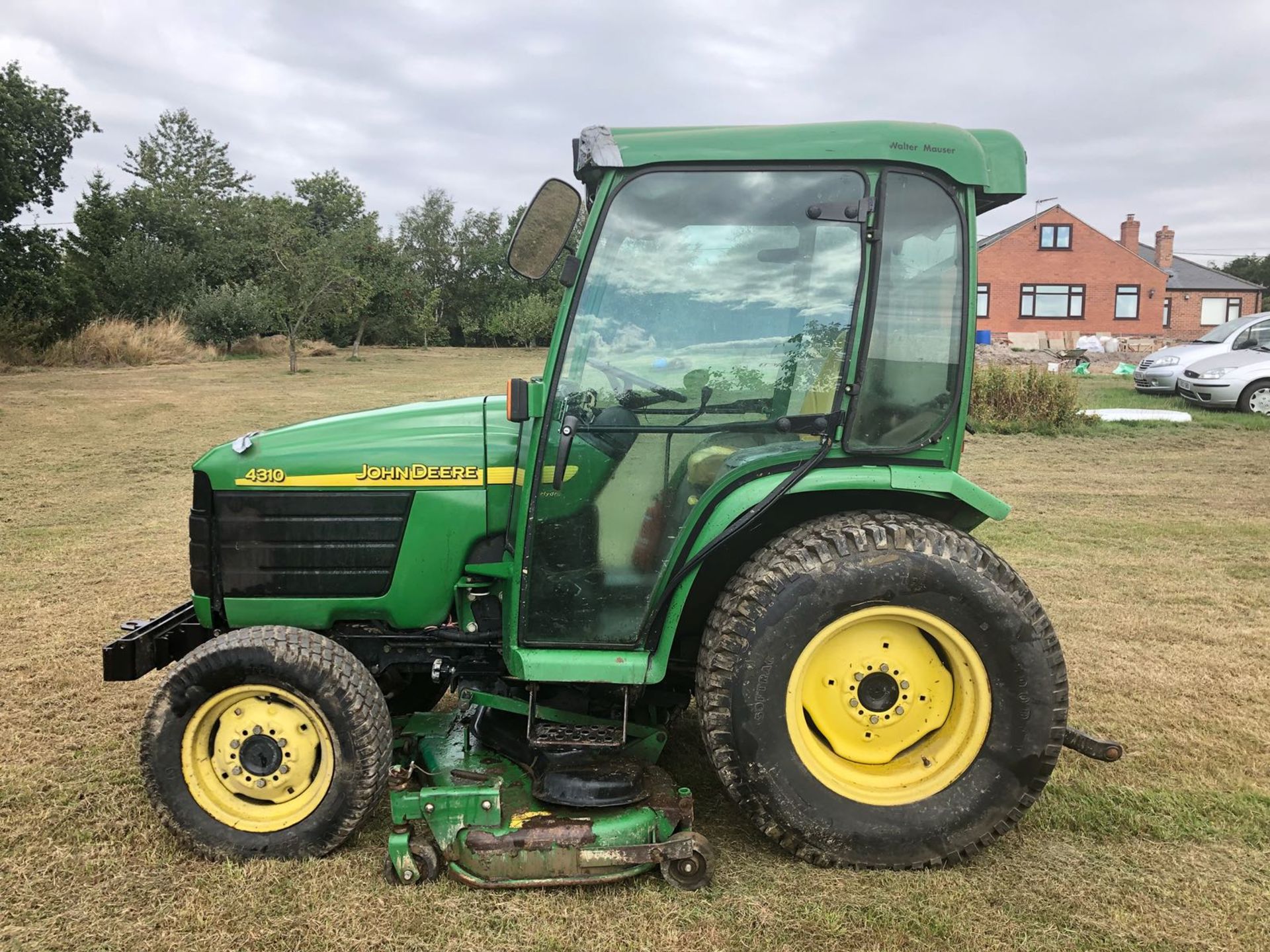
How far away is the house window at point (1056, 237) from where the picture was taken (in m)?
36.4

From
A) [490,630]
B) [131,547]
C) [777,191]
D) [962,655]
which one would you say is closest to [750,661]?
[962,655]

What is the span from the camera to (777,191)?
2.74 meters

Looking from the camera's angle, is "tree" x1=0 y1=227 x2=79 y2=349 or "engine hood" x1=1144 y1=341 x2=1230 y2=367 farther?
"tree" x1=0 y1=227 x2=79 y2=349

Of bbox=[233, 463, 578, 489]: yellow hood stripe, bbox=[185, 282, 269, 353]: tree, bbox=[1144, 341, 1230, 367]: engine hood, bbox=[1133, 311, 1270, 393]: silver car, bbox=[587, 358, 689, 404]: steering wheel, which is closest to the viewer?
bbox=[587, 358, 689, 404]: steering wheel

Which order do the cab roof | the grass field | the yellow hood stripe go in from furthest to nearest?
1. the yellow hood stripe
2. the cab roof
3. the grass field

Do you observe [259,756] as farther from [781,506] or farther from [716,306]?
[716,306]

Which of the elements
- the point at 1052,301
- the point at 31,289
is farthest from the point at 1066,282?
the point at 31,289

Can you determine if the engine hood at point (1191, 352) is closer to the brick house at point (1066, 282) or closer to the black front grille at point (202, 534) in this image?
the black front grille at point (202, 534)

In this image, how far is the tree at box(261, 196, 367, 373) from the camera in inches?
1043

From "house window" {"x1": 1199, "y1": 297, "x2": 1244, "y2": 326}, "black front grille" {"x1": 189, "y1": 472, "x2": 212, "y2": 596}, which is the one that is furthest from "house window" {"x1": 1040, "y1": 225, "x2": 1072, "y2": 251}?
"black front grille" {"x1": 189, "y1": 472, "x2": 212, "y2": 596}

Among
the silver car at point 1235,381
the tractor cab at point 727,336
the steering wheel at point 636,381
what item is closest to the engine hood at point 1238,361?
the silver car at point 1235,381

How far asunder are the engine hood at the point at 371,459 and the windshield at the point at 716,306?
1.47 ft

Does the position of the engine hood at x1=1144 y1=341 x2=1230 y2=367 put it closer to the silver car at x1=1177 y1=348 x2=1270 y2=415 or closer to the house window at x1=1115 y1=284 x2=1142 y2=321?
the silver car at x1=1177 y1=348 x2=1270 y2=415

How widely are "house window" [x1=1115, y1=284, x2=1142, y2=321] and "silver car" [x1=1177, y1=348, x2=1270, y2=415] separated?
2416cm
